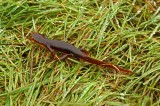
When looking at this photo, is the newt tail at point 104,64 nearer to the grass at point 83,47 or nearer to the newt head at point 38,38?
the grass at point 83,47

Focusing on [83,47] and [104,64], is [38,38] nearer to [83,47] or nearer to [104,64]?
[83,47]

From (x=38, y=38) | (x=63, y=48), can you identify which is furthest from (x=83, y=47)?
(x=38, y=38)

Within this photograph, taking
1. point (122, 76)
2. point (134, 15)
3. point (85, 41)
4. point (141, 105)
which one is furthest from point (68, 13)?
point (141, 105)

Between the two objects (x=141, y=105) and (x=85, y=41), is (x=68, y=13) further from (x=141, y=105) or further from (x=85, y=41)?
(x=141, y=105)

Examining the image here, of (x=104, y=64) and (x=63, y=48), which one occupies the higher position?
(x=63, y=48)

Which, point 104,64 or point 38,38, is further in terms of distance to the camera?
point 38,38

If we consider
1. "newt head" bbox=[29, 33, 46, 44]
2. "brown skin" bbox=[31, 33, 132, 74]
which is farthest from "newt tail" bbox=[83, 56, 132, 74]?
"newt head" bbox=[29, 33, 46, 44]

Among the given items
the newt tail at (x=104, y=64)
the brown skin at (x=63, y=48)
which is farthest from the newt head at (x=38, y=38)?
the newt tail at (x=104, y=64)

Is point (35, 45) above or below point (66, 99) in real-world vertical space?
above

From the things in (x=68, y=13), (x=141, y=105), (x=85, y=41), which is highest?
(x=68, y=13)
